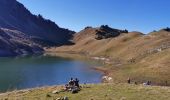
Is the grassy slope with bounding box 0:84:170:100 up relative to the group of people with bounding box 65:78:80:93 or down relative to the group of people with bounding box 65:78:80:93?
down

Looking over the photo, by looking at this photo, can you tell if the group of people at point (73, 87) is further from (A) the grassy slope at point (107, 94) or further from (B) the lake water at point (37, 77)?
(B) the lake water at point (37, 77)

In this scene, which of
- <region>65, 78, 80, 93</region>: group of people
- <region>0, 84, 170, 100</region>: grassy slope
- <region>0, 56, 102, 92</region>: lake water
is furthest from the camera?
<region>0, 56, 102, 92</region>: lake water

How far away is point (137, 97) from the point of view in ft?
125

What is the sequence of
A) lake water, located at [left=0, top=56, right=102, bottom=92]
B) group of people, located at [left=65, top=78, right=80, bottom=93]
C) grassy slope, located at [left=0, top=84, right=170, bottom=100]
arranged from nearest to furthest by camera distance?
grassy slope, located at [left=0, top=84, right=170, bottom=100], group of people, located at [left=65, top=78, right=80, bottom=93], lake water, located at [left=0, top=56, right=102, bottom=92]

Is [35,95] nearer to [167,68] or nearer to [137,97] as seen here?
[137,97]

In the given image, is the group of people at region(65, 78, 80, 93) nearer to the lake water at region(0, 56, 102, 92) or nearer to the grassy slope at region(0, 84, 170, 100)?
the grassy slope at region(0, 84, 170, 100)

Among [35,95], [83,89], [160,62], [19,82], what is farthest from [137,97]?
[160,62]

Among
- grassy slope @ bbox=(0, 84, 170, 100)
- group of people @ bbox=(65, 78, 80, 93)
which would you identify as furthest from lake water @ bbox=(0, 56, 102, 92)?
grassy slope @ bbox=(0, 84, 170, 100)

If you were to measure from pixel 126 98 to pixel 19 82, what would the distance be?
69.3 m

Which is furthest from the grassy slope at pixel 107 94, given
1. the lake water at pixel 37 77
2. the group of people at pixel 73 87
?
the lake water at pixel 37 77

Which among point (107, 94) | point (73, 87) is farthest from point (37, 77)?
point (107, 94)

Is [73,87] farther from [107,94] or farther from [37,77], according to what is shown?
[37,77]

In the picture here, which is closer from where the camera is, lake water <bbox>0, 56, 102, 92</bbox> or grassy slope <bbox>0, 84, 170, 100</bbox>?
grassy slope <bbox>0, 84, 170, 100</bbox>

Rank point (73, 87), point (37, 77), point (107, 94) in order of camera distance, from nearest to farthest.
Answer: point (107, 94), point (73, 87), point (37, 77)
